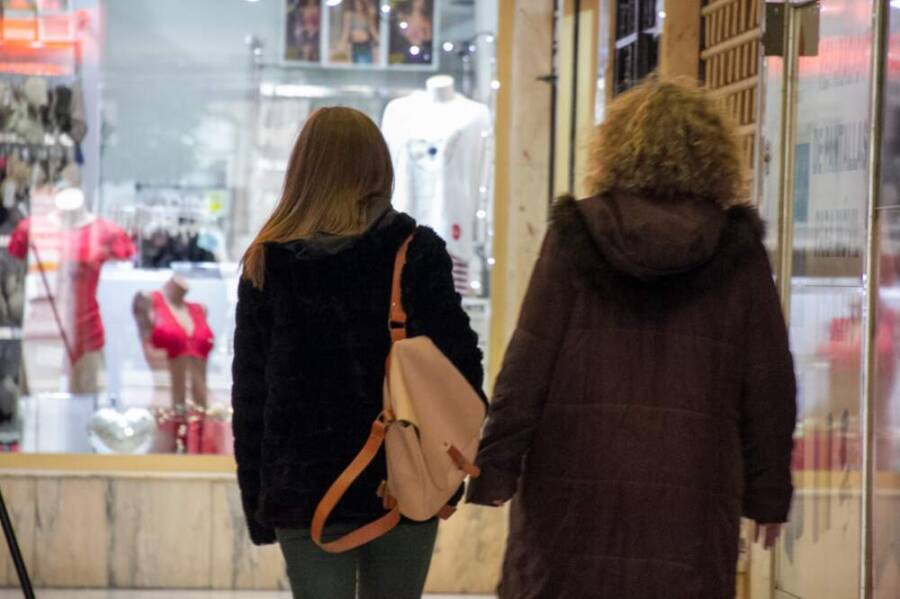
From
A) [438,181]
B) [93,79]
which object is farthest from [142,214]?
[438,181]

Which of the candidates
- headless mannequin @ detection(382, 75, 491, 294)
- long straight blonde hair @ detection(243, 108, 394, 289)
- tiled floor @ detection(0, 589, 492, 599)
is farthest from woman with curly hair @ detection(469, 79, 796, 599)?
headless mannequin @ detection(382, 75, 491, 294)

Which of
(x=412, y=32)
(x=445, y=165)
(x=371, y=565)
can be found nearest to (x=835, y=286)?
(x=371, y=565)

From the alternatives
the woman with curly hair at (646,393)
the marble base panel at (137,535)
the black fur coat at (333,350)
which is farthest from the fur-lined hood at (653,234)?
the marble base panel at (137,535)

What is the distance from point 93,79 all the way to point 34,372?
134 cm

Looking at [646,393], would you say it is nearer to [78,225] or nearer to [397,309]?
[397,309]

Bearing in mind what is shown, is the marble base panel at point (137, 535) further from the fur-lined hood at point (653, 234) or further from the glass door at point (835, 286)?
the fur-lined hood at point (653, 234)

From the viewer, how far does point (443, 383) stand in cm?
309

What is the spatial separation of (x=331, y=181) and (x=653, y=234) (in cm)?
67

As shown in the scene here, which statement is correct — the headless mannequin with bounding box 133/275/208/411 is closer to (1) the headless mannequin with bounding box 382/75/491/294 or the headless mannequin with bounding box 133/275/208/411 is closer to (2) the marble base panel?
(2) the marble base panel

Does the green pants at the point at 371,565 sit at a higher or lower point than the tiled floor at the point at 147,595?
higher

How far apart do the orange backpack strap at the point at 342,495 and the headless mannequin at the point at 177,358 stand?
169 inches

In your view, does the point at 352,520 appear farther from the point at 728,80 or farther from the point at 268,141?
the point at 268,141

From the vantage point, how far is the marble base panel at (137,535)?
264 inches

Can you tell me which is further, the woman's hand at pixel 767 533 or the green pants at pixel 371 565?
the green pants at pixel 371 565
